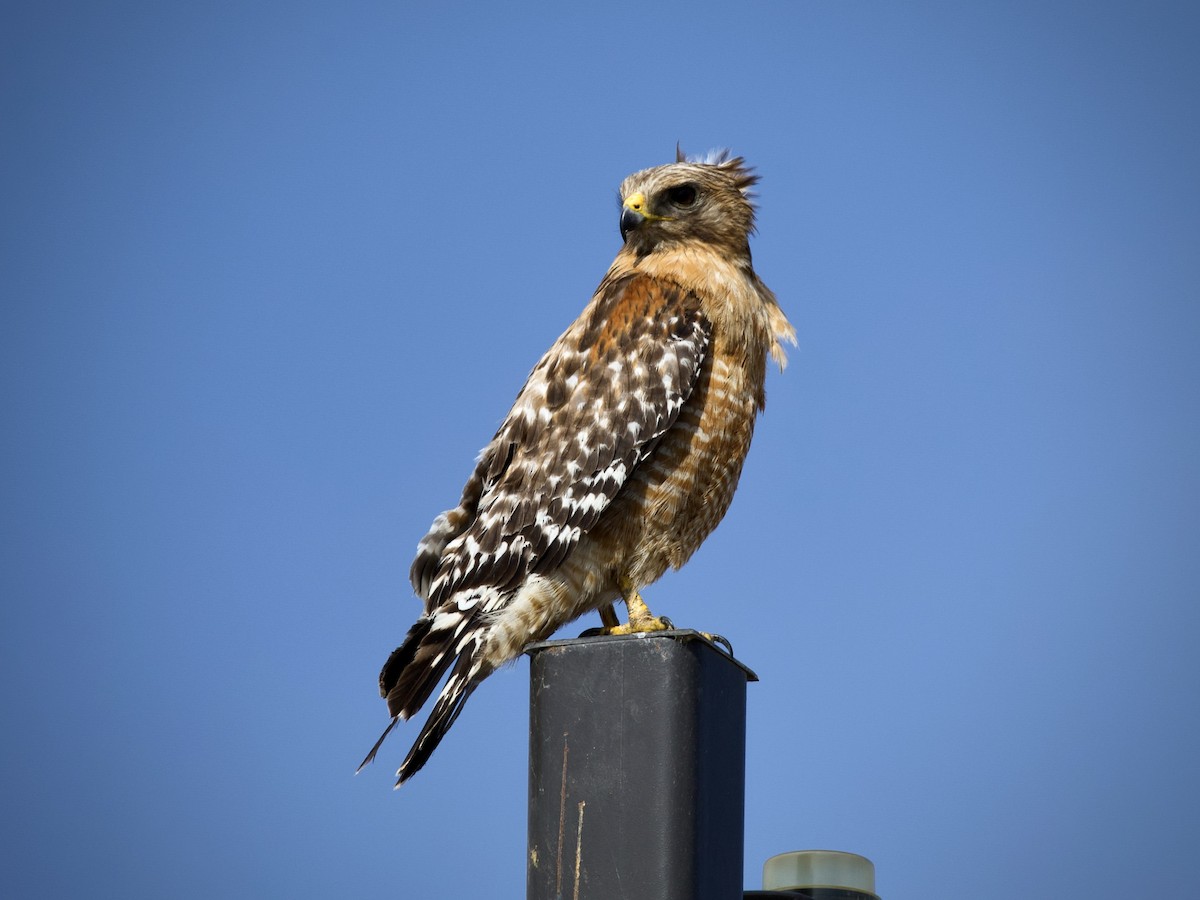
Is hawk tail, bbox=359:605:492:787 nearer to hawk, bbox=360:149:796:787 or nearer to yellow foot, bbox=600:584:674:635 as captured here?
hawk, bbox=360:149:796:787

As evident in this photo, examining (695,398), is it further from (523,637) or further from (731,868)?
(731,868)

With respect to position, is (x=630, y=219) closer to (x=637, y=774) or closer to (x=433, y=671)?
(x=433, y=671)

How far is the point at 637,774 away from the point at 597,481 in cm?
217

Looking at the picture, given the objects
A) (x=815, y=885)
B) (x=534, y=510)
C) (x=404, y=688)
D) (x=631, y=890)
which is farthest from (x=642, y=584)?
(x=631, y=890)

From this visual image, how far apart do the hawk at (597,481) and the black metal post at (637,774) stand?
1.58 m

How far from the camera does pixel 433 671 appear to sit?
4.89m

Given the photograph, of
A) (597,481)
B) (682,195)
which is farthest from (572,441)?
(682,195)

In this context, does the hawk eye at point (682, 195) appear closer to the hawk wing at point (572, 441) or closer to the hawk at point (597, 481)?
the hawk at point (597, 481)

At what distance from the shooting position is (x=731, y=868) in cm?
319

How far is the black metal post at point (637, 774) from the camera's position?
3.04 meters

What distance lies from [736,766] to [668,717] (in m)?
0.29

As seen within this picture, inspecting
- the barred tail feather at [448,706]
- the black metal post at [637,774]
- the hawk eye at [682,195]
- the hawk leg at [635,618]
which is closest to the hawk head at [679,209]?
the hawk eye at [682,195]

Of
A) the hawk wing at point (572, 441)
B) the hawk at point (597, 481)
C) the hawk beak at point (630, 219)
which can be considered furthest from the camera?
the hawk beak at point (630, 219)

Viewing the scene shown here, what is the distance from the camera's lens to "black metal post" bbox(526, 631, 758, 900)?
9.96 feet
